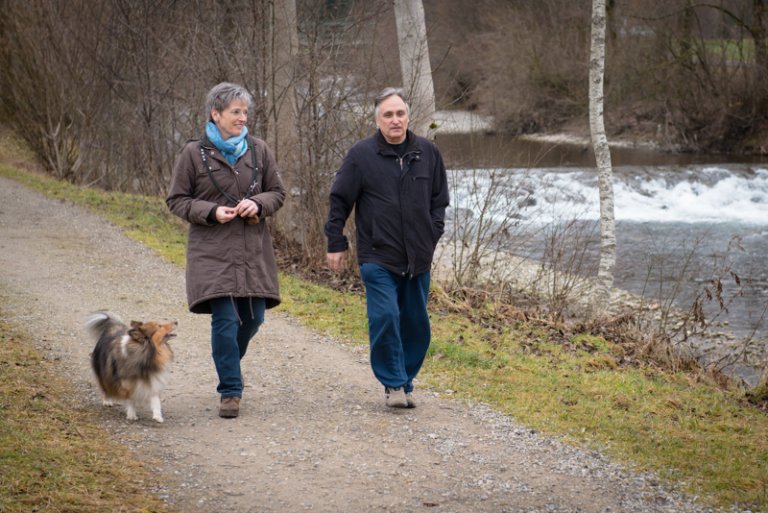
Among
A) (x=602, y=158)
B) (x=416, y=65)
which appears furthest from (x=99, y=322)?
(x=602, y=158)

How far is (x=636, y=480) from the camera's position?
5320 mm

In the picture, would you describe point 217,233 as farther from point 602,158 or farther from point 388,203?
point 602,158

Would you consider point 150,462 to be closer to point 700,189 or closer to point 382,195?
point 382,195

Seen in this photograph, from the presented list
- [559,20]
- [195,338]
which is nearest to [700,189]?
[559,20]

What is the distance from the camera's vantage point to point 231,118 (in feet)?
18.8

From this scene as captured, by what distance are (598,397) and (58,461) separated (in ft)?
13.2

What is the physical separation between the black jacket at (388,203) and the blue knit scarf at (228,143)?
2.11ft

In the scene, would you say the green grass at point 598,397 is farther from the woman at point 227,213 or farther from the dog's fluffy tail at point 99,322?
the dog's fluffy tail at point 99,322

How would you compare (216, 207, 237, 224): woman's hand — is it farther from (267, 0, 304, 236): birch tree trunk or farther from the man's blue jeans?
(267, 0, 304, 236): birch tree trunk

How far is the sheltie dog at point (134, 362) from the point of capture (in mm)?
5684

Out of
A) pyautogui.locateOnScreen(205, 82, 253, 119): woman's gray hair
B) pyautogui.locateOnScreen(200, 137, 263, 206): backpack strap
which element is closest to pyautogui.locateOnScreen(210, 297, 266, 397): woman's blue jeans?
pyautogui.locateOnScreen(200, 137, 263, 206): backpack strap

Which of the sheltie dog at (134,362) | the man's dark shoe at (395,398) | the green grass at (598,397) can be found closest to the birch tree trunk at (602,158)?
the green grass at (598,397)

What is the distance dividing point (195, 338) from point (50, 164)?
51.8 feet

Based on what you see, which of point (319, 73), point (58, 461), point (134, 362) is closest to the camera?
point (58, 461)
